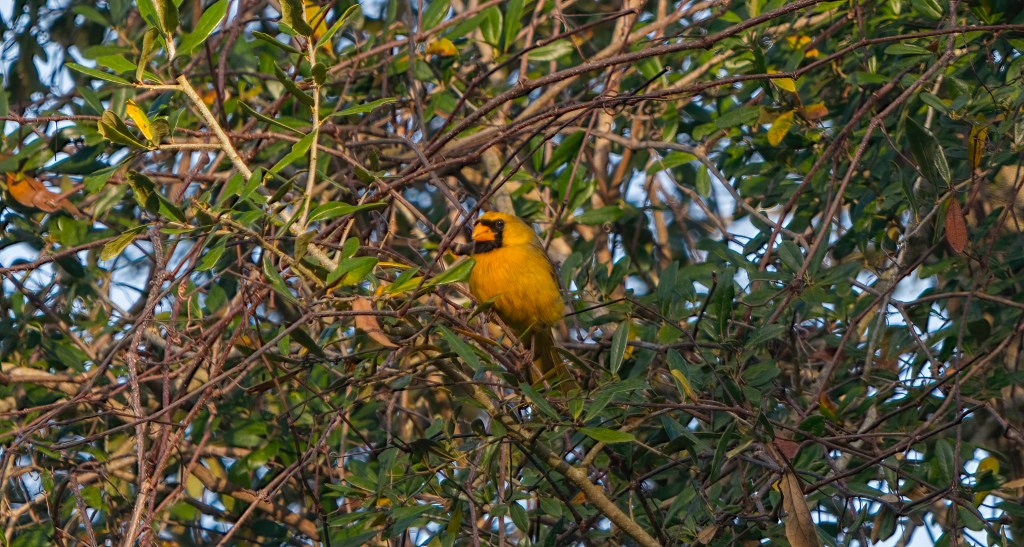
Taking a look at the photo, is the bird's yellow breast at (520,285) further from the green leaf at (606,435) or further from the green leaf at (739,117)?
the green leaf at (606,435)

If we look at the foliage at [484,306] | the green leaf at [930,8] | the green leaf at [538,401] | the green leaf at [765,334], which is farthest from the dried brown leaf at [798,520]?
the green leaf at [930,8]

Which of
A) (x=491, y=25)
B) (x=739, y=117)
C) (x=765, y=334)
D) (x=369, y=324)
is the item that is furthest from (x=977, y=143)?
(x=491, y=25)

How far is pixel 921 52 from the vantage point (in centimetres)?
322

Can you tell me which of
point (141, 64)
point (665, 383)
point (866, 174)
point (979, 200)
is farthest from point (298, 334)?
point (979, 200)

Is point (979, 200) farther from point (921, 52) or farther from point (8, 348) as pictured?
point (8, 348)

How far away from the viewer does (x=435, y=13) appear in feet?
13.6

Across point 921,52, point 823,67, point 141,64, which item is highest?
point 823,67

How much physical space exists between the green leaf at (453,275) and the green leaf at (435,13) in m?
2.02

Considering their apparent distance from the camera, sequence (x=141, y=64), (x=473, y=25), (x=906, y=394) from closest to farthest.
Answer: (x=141, y=64) < (x=906, y=394) < (x=473, y=25)

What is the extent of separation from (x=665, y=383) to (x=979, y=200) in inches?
69.6

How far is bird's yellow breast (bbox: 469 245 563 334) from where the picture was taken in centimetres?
423

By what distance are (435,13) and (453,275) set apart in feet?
6.93

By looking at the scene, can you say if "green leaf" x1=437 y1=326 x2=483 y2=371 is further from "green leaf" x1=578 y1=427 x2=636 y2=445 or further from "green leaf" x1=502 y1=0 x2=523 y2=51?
"green leaf" x1=502 y1=0 x2=523 y2=51

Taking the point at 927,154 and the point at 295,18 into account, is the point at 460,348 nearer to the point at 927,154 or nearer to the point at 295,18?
the point at 295,18
